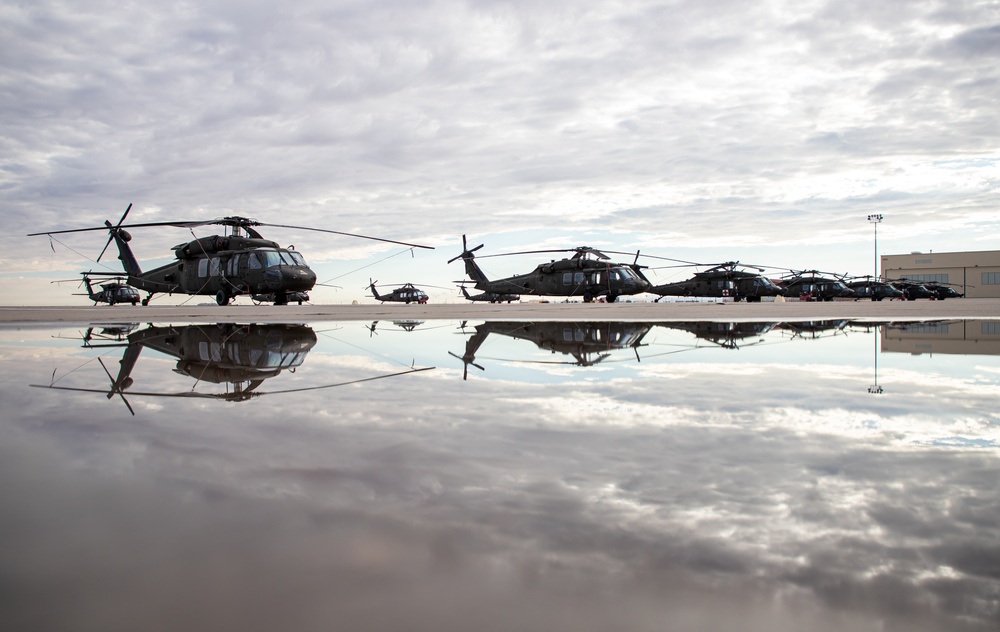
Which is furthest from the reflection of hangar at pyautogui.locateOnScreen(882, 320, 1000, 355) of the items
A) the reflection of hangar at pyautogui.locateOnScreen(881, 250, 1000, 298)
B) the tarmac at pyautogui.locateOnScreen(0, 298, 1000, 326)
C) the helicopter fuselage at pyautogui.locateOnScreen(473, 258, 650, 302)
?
the reflection of hangar at pyautogui.locateOnScreen(881, 250, 1000, 298)

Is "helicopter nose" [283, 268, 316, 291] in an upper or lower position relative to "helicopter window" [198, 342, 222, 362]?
upper

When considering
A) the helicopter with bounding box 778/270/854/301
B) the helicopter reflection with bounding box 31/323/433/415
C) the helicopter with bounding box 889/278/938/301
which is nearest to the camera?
the helicopter reflection with bounding box 31/323/433/415

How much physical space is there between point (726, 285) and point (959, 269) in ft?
186

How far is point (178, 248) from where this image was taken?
1988 centimetres

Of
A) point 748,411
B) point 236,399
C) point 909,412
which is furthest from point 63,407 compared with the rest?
point 909,412

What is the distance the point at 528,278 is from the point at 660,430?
93.6 feet

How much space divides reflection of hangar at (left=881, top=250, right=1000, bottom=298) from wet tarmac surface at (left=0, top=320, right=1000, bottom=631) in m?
82.8

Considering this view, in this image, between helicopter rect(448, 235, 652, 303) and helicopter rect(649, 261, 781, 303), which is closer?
helicopter rect(448, 235, 652, 303)

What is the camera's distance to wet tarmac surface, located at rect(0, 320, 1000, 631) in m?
0.96

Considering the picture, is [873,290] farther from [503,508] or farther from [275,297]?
[503,508]

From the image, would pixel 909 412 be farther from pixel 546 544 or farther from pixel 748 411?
pixel 546 544

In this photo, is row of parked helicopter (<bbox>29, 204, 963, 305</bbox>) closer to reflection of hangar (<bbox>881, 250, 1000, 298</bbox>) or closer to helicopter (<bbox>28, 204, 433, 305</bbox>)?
helicopter (<bbox>28, 204, 433, 305</bbox>)

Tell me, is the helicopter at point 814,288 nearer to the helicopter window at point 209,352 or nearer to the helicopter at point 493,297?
the helicopter at point 493,297

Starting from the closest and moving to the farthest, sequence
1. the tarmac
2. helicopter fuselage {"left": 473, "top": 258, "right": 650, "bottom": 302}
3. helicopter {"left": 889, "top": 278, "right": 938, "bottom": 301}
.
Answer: the tarmac → helicopter fuselage {"left": 473, "top": 258, "right": 650, "bottom": 302} → helicopter {"left": 889, "top": 278, "right": 938, "bottom": 301}
